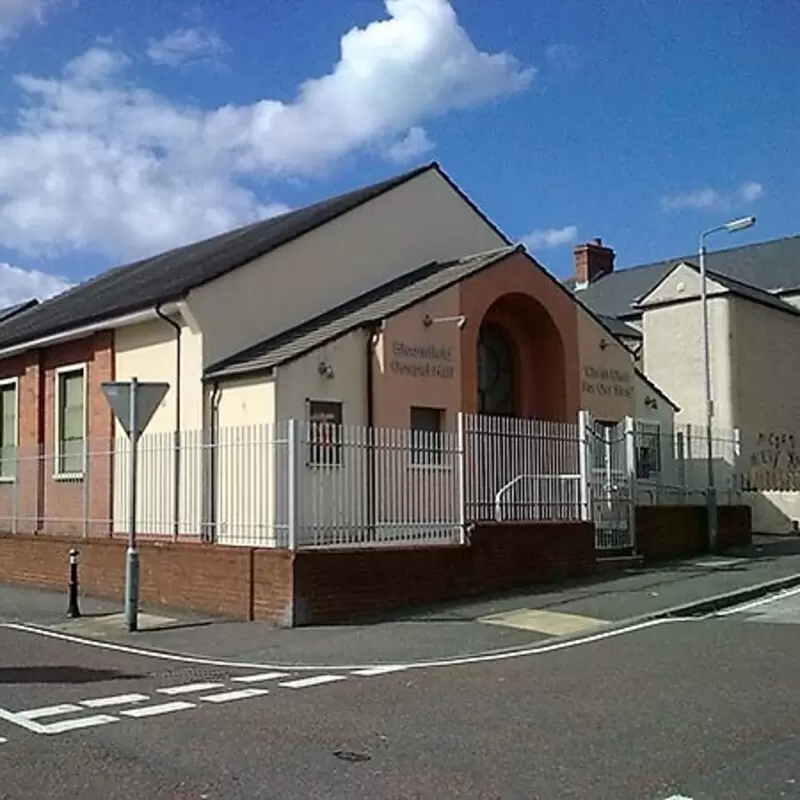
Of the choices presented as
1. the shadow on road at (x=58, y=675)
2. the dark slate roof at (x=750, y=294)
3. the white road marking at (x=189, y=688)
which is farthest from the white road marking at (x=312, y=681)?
the dark slate roof at (x=750, y=294)

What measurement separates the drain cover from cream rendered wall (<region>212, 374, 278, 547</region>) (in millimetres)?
7612

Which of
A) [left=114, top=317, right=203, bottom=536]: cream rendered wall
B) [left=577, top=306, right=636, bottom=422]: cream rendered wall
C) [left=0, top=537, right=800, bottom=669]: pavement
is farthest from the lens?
[left=577, top=306, right=636, bottom=422]: cream rendered wall

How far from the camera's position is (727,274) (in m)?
44.5

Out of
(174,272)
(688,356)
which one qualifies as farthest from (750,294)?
(174,272)

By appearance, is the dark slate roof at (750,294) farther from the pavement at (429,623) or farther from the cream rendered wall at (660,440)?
the pavement at (429,623)

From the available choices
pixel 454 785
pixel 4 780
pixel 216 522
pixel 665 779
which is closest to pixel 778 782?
pixel 665 779

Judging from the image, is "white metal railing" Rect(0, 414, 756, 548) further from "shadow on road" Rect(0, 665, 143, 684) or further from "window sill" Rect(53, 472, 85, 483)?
"shadow on road" Rect(0, 665, 143, 684)

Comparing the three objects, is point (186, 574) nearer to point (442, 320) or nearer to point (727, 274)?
point (442, 320)

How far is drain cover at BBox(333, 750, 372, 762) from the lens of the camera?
7.34 meters

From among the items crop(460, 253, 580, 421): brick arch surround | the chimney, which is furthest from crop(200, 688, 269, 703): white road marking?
the chimney

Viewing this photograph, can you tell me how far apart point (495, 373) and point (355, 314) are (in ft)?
13.6

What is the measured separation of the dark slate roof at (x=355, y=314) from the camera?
19234 mm

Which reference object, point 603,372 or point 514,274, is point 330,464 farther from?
point 603,372

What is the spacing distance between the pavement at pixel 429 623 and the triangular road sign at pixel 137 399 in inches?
105
